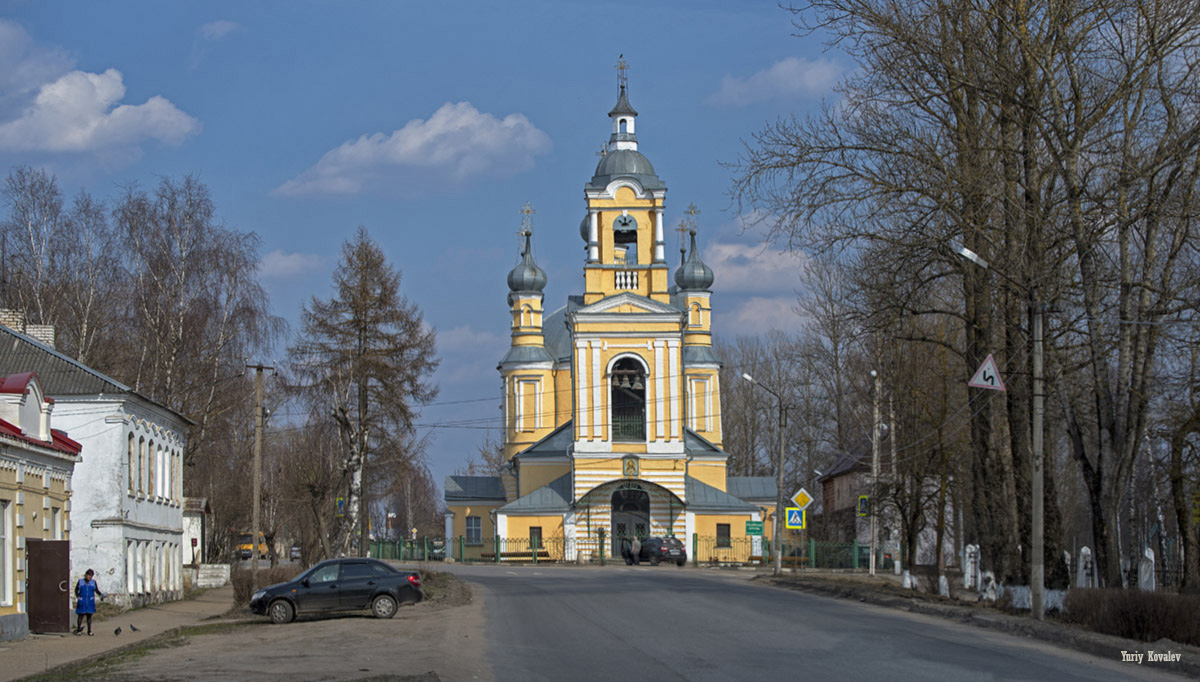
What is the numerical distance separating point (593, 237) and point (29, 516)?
1731 inches

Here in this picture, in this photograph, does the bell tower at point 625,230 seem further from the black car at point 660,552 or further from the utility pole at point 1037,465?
the utility pole at point 1037,465

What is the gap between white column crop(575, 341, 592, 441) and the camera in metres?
59.8

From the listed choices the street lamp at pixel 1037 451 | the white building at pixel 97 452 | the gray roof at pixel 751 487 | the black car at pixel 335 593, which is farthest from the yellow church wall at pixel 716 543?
the street lamp at pixel 1037 451

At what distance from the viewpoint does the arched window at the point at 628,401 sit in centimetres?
6084

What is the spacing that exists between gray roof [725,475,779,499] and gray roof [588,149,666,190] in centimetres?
1781

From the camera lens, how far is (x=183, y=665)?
1636 cm

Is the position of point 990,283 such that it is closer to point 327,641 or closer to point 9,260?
point 327,641

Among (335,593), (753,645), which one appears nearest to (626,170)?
(335,593)

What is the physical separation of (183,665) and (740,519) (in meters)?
45.1

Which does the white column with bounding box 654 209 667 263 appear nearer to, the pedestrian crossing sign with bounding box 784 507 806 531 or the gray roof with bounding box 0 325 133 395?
the pedestrian crossing sign with bounding box 784 507 806 531

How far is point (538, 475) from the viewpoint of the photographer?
206ft

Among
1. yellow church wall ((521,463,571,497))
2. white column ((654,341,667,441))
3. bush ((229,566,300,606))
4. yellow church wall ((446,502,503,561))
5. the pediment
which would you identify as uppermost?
the pediment

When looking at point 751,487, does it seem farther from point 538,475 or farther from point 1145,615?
point 1145,615

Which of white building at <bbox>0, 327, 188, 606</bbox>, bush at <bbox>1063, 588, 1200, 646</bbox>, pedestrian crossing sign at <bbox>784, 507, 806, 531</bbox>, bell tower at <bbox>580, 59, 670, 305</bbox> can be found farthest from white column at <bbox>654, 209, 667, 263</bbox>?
bush at <bbox>1063, 588, 1200, 646</bbox>
